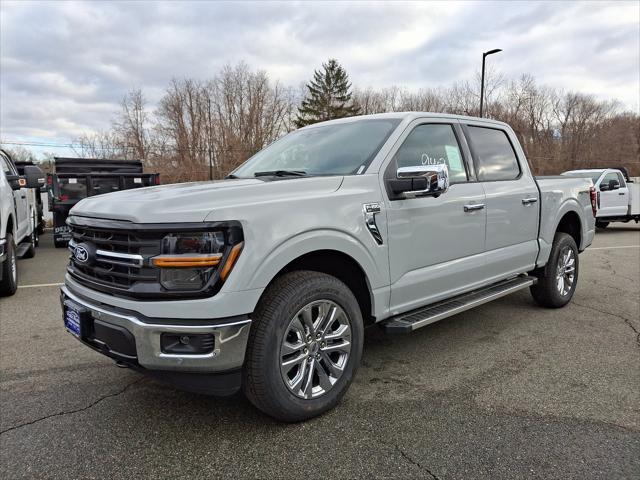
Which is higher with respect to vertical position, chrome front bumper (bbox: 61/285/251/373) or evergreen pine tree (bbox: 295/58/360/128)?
evergreen pine tree (bbox: 295/58/360/128)

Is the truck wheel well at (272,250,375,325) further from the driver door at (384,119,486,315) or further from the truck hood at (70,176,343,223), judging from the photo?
the truck hood at (70,176,343,223)

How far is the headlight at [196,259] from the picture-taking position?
238 centimetres

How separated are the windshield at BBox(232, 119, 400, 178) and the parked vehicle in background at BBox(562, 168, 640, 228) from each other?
11.9 metres

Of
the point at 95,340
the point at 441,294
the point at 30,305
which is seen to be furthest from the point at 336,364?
the point at 30,305

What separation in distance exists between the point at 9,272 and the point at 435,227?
516 cm

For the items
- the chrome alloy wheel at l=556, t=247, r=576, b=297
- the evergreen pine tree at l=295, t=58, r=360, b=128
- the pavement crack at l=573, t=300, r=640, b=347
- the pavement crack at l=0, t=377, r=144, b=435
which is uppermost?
the evergreen pine tree at l=295, t=58, r=360, b=128

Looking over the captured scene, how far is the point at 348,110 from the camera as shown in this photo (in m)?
47.4

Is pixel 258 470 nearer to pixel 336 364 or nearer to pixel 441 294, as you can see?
pixel 336 364

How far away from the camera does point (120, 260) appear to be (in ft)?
8.38

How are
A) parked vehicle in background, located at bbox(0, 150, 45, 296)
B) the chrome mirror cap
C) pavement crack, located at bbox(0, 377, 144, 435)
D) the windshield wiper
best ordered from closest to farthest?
pavement crack, located at bbox(0, 377, 144, 435)
the chrome mirror cap
the windshield wiper
parked vehicle in background, located at bbox(0, 150, 45, 296)

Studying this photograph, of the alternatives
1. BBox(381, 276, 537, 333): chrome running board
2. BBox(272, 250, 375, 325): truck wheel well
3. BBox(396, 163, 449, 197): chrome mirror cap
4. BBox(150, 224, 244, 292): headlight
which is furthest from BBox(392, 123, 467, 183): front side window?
BBox(150, 224, 244, 292): headlight

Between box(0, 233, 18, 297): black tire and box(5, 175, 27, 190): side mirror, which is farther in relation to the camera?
box(5, 175, 27, 190): side mirror

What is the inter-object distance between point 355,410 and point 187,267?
4.66 feet

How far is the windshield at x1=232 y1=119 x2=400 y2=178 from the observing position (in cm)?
341
